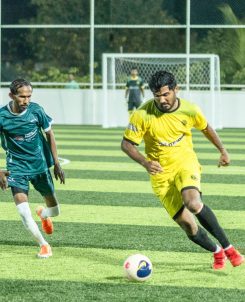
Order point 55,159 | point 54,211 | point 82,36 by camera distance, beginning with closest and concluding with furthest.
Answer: point 55,159 → point 54,211 → point 82,36

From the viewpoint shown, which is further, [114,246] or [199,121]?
[114,246]

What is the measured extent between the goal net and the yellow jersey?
2429 cm

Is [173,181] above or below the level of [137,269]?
above

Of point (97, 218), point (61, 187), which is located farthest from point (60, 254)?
point (61, 187)

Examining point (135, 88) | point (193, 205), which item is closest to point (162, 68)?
point (135, 88)

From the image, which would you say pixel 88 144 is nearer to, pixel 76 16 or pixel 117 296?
pixel 76 16

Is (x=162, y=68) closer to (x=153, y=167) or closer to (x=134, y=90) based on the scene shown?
(x=134, y=90)

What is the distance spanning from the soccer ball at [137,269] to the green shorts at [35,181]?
176 cm

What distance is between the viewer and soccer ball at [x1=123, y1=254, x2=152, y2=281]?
8.08m

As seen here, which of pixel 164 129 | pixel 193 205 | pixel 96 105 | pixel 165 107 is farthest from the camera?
pixel 96 105

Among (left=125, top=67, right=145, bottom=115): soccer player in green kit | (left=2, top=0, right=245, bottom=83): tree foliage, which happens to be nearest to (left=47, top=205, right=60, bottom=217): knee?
(left=125, top=67, right=145, bottom=115): soccer player in green kit

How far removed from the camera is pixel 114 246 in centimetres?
1002

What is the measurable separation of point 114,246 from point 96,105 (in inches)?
1023

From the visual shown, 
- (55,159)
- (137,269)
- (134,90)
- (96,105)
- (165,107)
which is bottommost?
(96,105)
